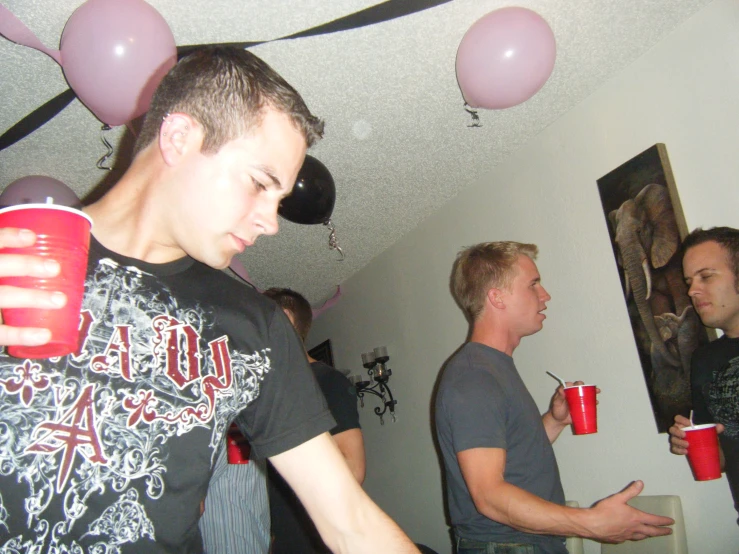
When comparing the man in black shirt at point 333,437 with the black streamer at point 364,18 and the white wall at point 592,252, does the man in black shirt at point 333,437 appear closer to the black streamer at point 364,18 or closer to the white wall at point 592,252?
the black streamer at point 364,18

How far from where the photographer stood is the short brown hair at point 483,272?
7.48 ft

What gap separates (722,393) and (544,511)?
69cm

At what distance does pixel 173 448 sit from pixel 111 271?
325 millimetres

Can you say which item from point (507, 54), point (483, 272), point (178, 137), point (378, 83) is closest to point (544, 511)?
point (483, 272)

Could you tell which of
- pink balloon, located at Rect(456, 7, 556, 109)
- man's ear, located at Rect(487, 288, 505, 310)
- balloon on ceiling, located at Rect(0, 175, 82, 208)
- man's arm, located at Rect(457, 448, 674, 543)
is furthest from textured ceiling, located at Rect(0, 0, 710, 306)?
man's arm, located at Rect(457, 448, 674, 543)

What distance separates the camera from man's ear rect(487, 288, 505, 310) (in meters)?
2.22

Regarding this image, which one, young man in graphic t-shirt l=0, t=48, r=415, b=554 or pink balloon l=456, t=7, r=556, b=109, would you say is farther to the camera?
pink balloon l=456, t=7, r=556, b=109

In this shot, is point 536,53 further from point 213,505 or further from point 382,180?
point 213,505

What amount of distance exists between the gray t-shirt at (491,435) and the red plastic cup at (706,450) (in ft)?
1.50

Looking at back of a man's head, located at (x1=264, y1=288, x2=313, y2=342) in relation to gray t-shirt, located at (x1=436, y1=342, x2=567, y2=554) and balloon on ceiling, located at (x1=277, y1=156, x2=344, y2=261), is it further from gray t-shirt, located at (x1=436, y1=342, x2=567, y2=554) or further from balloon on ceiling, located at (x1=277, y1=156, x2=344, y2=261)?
gray t-shirt, located at (x1=436, y1=342, x2=567, y2=554)

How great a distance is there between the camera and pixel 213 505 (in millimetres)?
2037

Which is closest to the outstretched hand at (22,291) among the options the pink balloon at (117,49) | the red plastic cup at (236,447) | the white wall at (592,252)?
the pink balloon at (117,49)

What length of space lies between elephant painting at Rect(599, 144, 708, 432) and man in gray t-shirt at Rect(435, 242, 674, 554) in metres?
0.39

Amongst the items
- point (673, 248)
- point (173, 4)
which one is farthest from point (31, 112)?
point (673, 248)
